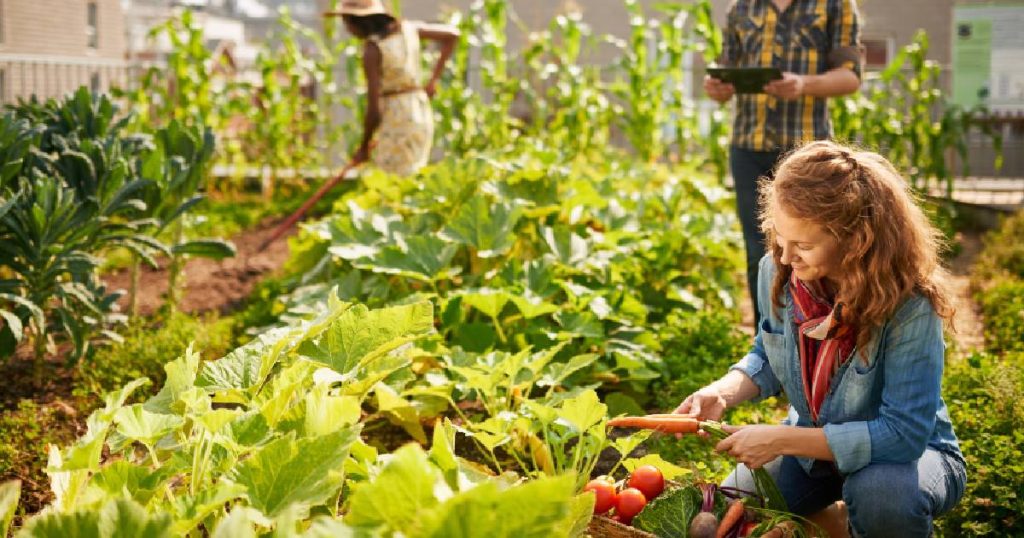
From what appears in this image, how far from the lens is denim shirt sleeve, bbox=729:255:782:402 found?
2.87m

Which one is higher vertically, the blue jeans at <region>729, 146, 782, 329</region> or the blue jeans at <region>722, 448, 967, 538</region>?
the blue jeans at <region>729, 146, 782, 329</region>

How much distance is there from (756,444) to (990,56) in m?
12.0

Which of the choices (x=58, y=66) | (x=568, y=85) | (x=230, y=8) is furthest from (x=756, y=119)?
(x=230, y=8)

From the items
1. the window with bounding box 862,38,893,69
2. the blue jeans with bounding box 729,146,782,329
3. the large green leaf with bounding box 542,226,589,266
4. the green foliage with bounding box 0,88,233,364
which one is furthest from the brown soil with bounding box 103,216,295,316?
the window with bounding box 862,38,893,69

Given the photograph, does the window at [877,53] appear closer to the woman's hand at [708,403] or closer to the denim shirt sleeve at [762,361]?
the denim shirt sleeve at [762,361]

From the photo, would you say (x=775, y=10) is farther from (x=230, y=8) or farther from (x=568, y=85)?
(x=230, y=8)

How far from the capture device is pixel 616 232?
496 cm

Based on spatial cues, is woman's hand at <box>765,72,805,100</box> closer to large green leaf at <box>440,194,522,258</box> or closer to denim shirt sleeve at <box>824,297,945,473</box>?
large green leaf at <box>440,194,522,258</box>

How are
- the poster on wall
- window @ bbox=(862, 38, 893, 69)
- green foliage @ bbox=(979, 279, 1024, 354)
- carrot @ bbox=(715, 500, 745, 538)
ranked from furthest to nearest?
window @ bbox=(862, 38, 893, 69), the poster on wall, green foliage @ bbox=(979, 279, 1024, 354), carrot @ bbox=(715, 500, 745, 538)

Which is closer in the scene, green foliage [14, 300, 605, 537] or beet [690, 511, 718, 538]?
green foliage [14, 300, 605, 537]

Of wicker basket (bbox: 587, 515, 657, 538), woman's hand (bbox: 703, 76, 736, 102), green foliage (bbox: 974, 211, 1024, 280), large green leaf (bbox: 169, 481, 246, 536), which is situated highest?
woman's hand (bbox: 703, 76, 736, 102)

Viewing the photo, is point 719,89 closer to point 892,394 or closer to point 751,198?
point 751,198

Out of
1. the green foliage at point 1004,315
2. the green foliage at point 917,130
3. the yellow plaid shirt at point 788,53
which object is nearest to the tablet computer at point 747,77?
the yellow plaid shirt at point 788,53

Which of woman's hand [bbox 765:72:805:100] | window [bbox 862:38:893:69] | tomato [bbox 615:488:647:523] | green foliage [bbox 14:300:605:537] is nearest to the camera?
green foliage [bbox 14:300:605:537]
